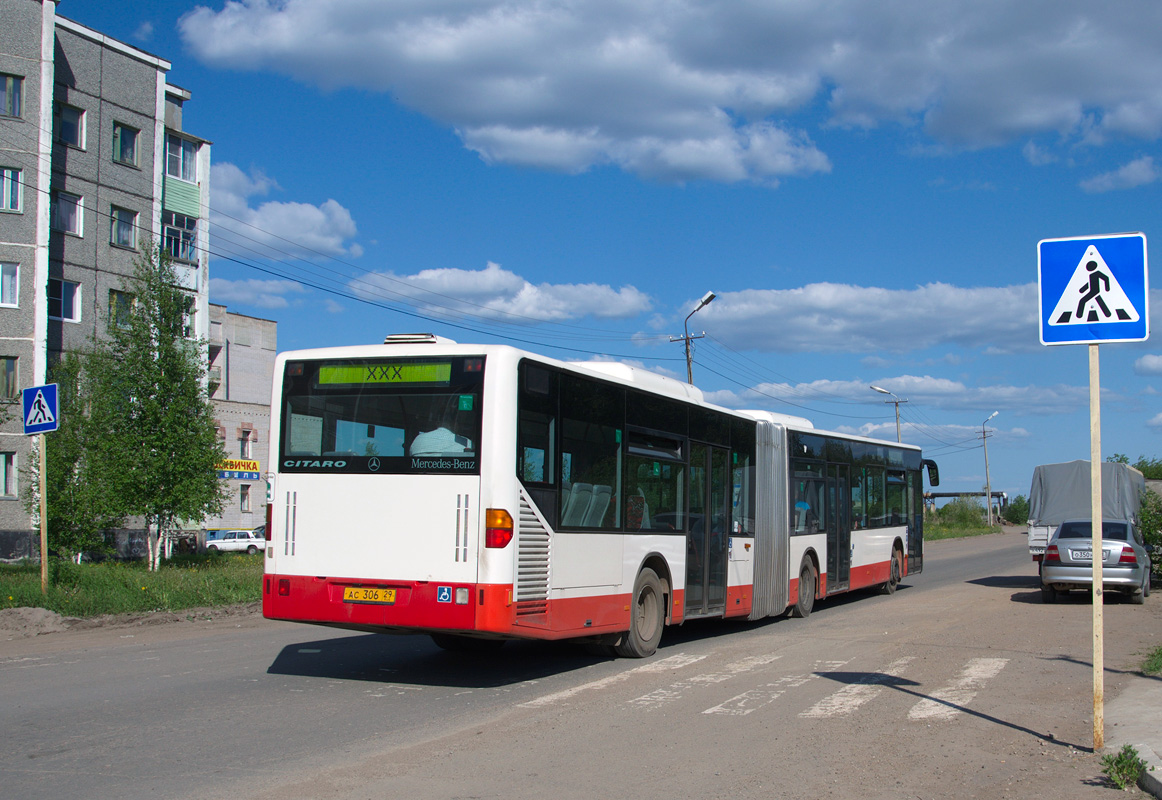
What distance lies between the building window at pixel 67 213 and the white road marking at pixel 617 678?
35.2 metres

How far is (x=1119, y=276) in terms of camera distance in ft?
22.6

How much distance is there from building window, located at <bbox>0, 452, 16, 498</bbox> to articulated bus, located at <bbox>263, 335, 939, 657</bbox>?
3081 cm

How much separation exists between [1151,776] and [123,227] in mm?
42858

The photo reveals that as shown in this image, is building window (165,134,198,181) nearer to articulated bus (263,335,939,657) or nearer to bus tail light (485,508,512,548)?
articulated bus (263,335,939,657)

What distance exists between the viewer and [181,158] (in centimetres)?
4634

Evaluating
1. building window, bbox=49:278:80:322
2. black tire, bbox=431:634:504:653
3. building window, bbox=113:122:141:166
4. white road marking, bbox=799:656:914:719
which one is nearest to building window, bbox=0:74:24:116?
building window, bbox=113:122:141:166

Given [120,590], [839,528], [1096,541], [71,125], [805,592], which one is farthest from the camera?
[71,125]

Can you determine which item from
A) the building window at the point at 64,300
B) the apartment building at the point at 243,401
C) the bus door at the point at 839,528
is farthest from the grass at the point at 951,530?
the building window at the point at 64,300

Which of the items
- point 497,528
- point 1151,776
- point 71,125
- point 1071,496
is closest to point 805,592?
point 497,528

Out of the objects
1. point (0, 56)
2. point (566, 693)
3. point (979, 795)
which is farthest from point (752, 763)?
point (0, 56)

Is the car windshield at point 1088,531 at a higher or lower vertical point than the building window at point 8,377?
lower

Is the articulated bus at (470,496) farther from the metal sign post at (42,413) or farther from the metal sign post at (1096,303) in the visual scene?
the metal sign post at (42,413)

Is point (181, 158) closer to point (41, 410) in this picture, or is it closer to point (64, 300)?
point (64, 300)

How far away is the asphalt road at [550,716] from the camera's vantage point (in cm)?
620
